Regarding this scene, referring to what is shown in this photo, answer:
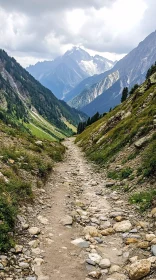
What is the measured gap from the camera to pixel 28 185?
16344 mm

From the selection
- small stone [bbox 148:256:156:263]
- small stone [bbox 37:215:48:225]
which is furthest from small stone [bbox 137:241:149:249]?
small stone [bbox 37:215:48:225]

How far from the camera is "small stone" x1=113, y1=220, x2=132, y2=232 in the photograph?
12.5 metres

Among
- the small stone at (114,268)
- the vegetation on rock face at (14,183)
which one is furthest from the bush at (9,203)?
the small stone at (114,268)

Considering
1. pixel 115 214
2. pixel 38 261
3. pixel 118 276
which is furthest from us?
pixel 115 214

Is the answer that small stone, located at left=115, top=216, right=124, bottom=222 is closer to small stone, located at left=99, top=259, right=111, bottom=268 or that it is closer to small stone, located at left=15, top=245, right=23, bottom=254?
small stone, located at left=99, top=259, right=111, bottom=268

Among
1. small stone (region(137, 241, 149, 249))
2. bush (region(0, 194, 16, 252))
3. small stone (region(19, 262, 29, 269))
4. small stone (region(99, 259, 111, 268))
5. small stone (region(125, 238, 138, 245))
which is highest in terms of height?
bush (region(0, 194, 16, 252))

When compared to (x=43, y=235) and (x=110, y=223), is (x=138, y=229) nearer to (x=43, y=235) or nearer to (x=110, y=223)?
(x=110, y=223)

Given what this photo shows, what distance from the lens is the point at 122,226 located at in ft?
41.6

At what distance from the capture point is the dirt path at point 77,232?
9336mm

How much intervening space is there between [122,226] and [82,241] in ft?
7.53

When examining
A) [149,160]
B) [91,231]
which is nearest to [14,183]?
[91,231]

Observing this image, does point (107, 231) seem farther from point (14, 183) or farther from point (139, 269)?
point (14, 183)

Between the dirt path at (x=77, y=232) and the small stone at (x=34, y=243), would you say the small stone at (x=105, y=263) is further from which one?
the small stone at (x=34, y=243)

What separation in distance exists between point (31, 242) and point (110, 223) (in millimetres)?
4258
